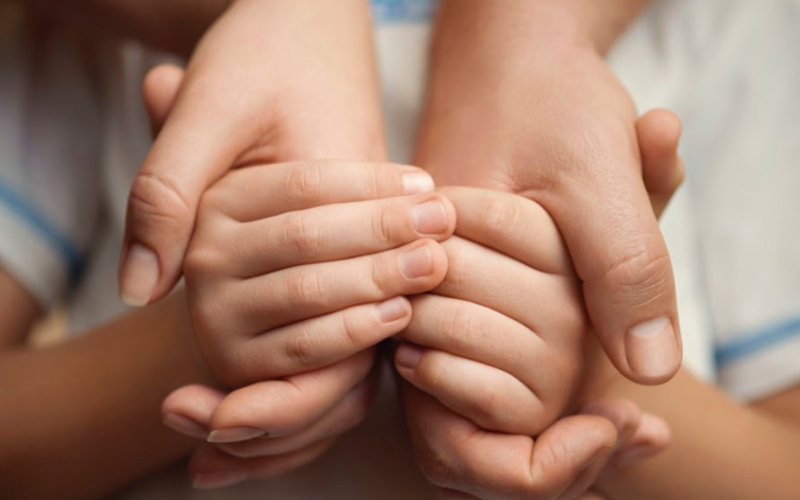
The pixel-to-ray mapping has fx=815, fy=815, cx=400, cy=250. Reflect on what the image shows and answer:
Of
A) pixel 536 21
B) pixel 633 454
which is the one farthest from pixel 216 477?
pixel 536 21

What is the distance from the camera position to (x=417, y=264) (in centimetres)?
45

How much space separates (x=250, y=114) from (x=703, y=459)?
0.39 m

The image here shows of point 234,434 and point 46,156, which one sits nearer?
point 234,434

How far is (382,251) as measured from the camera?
469mm

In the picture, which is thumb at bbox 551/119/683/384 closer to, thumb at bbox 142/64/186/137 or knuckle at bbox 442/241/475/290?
knuckle at bbox 442/241/475/290

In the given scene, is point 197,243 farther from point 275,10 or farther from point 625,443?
point 625,443

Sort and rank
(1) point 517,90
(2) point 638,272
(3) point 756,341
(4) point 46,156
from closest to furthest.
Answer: (2) point 638,272 → (1) point 517,90 → (3) point 756,341 → (4) point 46,156

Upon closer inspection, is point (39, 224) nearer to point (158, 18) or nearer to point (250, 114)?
point (158, 18)

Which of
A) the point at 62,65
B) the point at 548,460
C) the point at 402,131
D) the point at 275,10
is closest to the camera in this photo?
the point at 548,460

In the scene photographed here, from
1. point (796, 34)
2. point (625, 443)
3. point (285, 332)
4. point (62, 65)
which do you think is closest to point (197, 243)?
point (285, 332)

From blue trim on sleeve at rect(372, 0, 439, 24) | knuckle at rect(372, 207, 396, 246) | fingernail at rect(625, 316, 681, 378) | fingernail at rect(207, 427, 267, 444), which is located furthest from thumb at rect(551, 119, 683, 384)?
blue trim on sleeve at rect(372, 0, 439, 24)

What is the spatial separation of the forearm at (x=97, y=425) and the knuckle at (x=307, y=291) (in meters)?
0.17

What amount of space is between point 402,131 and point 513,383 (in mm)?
288

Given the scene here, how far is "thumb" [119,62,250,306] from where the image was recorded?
49 cm
